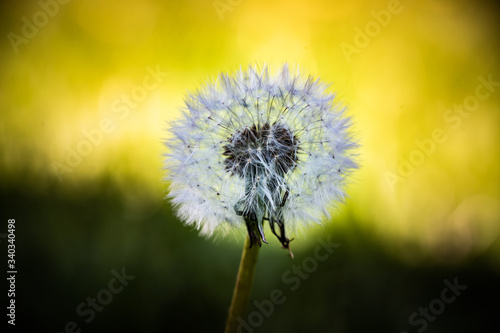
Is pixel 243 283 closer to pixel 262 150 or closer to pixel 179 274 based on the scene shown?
pixel 262 150

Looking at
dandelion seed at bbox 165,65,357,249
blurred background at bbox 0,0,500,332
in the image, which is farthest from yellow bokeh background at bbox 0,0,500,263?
dandelion seed at bbox 165,65,357,249

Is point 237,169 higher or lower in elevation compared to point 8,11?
lower

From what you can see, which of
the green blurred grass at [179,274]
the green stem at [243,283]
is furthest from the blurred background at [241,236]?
the green stem at [243,283]

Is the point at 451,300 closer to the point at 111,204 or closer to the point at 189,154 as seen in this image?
the point at 189,154

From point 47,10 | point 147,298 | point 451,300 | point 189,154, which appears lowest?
point 451,300

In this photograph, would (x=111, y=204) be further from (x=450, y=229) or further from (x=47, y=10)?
(x=450, y=229)

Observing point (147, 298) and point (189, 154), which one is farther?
point (147, 298)

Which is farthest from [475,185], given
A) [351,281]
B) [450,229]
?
[351,281]

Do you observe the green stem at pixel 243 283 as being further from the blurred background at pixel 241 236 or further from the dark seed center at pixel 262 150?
the blurred background at pixel 241 236
